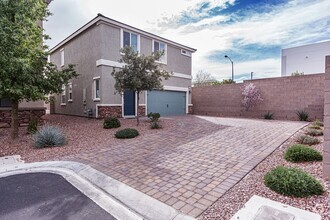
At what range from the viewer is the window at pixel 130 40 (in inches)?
550

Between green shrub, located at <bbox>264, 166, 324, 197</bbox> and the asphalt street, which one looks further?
green shrub, located at <bbox>264, 166, 324, 197</bbox>

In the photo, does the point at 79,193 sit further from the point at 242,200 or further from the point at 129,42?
the point at 129,42

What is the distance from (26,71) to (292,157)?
30.1 feet

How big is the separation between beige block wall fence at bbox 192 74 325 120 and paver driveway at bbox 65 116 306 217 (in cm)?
753

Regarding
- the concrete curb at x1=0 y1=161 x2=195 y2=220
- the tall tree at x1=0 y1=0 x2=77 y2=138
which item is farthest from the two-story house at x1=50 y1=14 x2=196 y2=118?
the concrete curb at x1=0 y1=161 x2=195 y2=220

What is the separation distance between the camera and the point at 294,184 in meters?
3.28

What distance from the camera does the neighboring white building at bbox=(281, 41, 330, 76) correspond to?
2917 centimetres

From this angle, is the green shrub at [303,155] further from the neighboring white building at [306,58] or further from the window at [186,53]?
the neighboring white building at [306,58]

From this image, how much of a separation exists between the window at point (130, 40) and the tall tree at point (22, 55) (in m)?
5.42

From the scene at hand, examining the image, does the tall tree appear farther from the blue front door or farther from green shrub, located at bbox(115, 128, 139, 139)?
the blue front door

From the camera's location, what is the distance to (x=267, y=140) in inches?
277

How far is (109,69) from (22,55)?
222 inches

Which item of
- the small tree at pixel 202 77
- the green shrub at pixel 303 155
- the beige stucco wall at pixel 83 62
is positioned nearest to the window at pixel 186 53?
the beige stucco wall at pixel 83 62

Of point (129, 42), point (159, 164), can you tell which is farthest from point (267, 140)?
point (129, 42)
